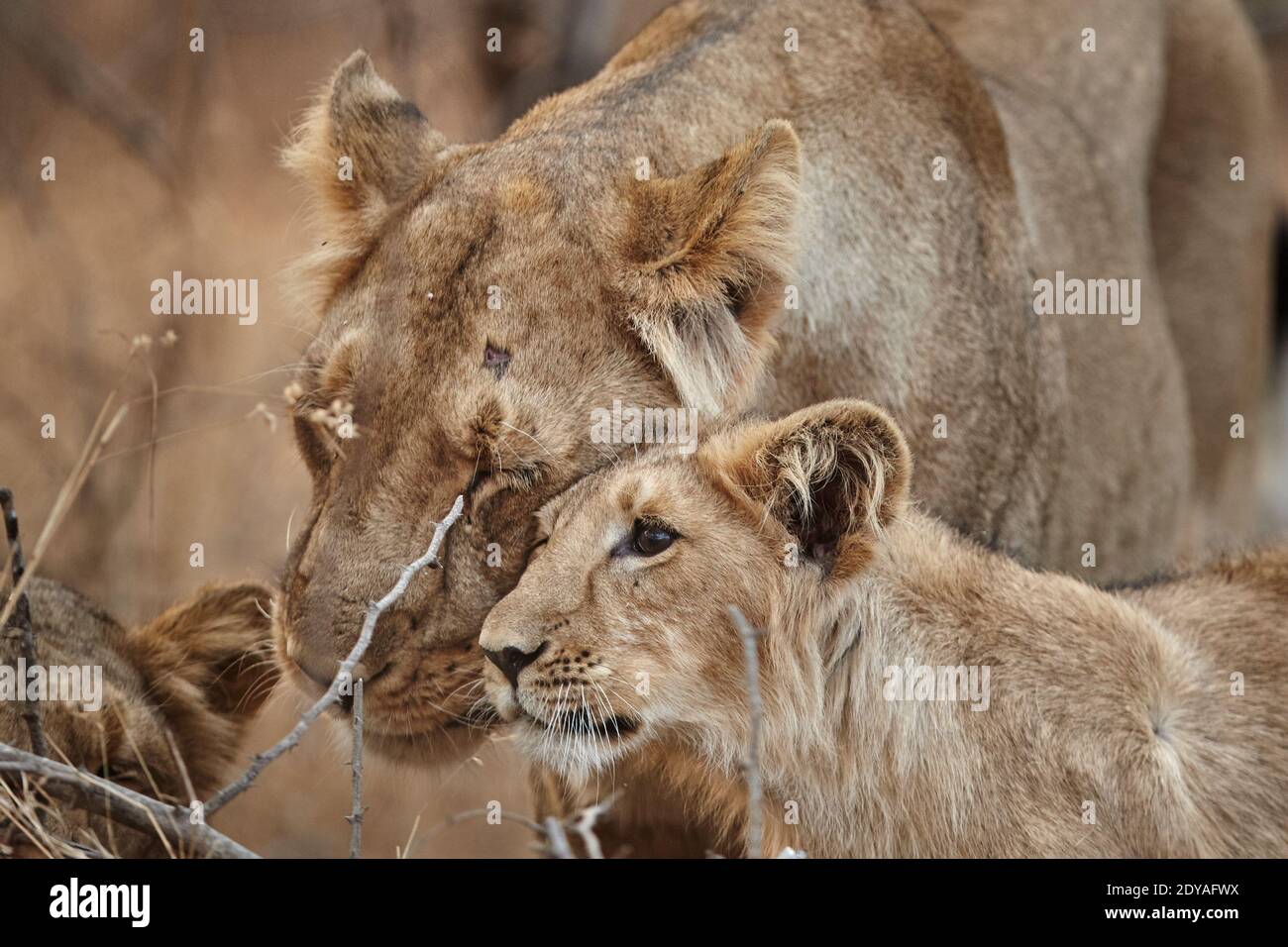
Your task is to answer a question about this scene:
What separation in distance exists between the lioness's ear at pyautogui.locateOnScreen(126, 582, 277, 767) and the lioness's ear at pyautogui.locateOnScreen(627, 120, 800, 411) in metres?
1.22

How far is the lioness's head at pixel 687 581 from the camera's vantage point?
323cm

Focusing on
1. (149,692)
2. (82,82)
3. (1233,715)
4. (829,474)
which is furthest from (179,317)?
(1233,715)

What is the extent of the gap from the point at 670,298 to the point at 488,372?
1.24ft

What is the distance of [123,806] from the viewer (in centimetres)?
310

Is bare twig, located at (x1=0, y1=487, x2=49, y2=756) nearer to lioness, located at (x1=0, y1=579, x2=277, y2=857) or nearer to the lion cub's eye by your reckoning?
lioness, located at (x1=0, y1=579, x2=277, y2=857)

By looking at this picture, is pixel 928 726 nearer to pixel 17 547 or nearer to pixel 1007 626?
pixel 1007 626

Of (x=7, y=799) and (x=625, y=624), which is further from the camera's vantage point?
(x=7, y=799)

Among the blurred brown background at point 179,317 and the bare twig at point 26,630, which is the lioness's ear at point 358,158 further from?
the blurred brown background at point 179,317

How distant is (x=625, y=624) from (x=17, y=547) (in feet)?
3.90

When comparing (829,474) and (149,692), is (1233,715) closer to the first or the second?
(829,474)

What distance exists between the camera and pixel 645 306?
3375 mm

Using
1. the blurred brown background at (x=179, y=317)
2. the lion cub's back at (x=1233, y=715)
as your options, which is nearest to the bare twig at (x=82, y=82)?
the blurred brown background at (x=179, y=317)

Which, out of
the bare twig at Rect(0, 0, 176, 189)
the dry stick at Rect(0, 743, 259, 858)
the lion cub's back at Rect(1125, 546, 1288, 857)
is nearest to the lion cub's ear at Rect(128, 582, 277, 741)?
the dry stick at Rect(0, 743, 259, 858)
